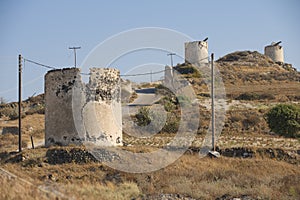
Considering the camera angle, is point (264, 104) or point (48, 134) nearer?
point (48, 134)

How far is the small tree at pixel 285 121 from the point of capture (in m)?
20.9

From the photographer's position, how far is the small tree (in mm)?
20938

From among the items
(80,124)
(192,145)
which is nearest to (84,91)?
(80,124)

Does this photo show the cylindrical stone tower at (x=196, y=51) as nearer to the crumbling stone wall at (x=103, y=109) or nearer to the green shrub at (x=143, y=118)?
the green shrub at (x=143, y=118)

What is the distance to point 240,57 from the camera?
209ft

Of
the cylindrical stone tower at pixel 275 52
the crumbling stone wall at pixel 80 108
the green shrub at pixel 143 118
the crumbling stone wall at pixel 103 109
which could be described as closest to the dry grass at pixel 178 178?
the crumbling stone wall at pixel 80 108

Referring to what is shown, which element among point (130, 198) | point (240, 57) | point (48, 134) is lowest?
point (130, 198)

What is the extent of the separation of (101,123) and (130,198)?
5586 mm

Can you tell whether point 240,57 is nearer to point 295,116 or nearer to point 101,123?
point 295,116

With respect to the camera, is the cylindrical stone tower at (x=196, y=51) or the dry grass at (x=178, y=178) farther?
the cylindrical stone tower at (x=196, y=51)

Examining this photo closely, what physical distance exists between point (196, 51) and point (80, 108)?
104ft

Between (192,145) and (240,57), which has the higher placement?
(240,57)

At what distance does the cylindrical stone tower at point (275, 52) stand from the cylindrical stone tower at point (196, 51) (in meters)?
18.8

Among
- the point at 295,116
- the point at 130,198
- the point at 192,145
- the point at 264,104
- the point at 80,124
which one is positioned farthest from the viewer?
the point at 264,104
